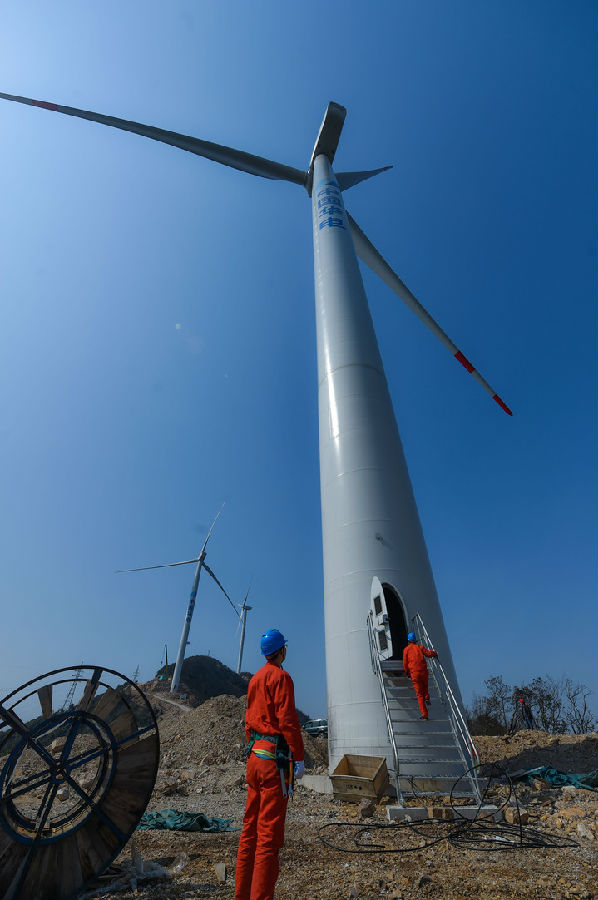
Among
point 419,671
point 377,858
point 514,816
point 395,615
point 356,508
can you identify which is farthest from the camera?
point 356,508

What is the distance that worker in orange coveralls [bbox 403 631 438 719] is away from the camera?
28.9 feet

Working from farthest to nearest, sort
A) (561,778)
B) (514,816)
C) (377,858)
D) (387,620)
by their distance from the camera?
(561,778) < (387,620) < (514,816) < (377,858)

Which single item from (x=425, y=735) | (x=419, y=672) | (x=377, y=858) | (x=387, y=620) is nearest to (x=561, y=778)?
(x=425, y=735)

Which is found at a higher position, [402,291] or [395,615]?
[402,291]

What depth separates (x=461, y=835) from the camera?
5.85 meters

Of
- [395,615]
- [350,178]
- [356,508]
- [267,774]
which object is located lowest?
[267,774]

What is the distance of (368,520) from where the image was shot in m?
10.8

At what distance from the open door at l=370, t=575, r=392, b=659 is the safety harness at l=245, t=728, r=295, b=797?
559 centimetres

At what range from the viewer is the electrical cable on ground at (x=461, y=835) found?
5375mm

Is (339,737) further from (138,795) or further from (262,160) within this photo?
(262,160)

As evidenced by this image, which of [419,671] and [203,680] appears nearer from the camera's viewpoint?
[419,671]

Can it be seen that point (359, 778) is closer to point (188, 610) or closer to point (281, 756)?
point (281, 756)

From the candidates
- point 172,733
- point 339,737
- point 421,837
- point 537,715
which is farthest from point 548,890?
point 537,715

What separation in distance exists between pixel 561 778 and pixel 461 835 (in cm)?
527
